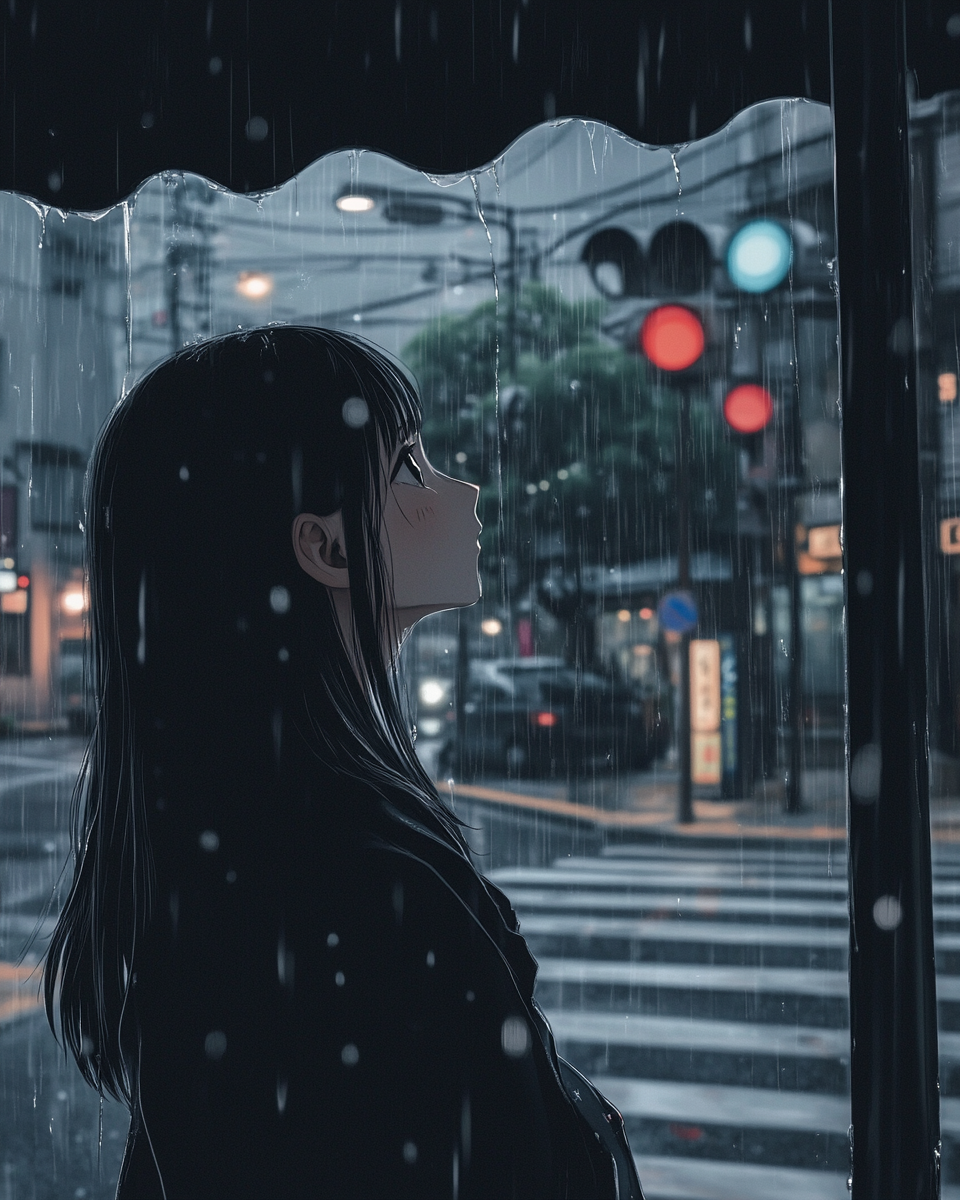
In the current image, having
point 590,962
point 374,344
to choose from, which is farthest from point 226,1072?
point 590,962

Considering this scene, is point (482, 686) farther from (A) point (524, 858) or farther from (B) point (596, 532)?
(B) point (596, 532)

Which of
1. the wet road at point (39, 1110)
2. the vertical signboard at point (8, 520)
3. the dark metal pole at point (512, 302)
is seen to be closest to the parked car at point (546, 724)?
the dark metal pole at point (512, 302)

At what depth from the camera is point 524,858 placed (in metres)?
10.2

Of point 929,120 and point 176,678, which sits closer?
point 176,678

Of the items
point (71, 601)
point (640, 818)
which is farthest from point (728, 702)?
point (71, 601)

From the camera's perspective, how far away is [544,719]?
18000mm

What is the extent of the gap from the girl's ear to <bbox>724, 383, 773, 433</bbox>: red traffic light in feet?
32.7

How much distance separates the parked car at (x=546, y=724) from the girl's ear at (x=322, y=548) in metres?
15.8

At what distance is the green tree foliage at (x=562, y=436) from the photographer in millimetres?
22328

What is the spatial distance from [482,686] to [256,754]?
16.8 m

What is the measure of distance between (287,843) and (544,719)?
17.2 meters

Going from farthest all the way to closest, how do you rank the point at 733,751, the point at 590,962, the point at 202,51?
the point at 733,751 → the point at 590,962 → the point at 202,51

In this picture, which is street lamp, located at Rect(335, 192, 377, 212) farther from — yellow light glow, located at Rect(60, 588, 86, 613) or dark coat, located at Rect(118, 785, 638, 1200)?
yellow light glow, located at Rect(60, 588, 86, 613)

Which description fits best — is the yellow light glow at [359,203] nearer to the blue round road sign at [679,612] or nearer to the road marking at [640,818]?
the road marking at [640,818]
